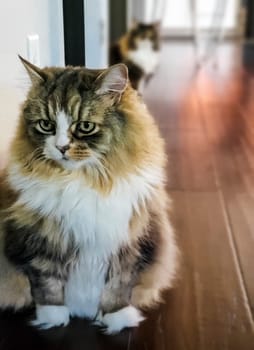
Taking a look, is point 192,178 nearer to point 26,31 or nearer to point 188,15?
point 26,31

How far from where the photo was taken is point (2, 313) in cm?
141

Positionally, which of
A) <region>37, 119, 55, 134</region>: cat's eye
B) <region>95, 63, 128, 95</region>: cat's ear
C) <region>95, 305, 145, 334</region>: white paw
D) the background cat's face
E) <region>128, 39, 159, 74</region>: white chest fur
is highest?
<region>95, 63, 128, 95</region>: cat's ear

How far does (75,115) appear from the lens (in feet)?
3.67

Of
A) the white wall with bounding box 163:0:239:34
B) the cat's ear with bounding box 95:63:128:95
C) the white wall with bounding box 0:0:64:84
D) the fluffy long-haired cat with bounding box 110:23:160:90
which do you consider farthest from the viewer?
the white wall with bounding box 163:0:239:34

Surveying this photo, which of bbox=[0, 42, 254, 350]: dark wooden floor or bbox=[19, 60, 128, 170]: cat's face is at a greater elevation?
bbox=[19, 60, 128, 170]: cat's face

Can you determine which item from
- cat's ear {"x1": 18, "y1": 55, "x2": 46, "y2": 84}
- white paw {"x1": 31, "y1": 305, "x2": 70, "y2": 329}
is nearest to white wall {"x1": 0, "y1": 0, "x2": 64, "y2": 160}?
cat's ear {"x1": 18, "y1": 55, "x2": 46, "y2": 84}

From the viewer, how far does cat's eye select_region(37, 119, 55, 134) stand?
1.13 metres

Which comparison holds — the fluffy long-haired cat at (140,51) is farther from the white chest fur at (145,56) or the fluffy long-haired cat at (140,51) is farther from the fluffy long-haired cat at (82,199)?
the fluffy long-haired cat at (82,199)

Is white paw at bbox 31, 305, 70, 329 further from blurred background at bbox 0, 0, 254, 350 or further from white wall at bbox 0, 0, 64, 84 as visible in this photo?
white wall at bbox 0, 0, 64, 84

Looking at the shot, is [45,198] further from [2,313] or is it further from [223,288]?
[223,288]

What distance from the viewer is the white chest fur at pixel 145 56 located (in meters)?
3.87

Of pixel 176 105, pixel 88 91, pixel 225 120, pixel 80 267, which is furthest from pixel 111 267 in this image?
pixel 176 105

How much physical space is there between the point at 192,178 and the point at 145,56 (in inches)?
72.0

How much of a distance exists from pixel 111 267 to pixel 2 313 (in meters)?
0.34
